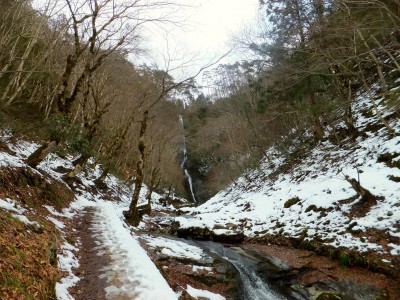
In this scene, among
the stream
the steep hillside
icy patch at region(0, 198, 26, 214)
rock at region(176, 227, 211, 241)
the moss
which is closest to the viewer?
icy patch at region(0, 198, 26, 214)

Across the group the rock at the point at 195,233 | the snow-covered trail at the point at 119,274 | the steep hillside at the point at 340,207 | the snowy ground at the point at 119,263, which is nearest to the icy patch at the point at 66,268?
the snowy ground at the point at 119,263

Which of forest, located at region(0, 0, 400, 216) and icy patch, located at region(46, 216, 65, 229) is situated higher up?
forest, located at region(0, 0, 400, 216)

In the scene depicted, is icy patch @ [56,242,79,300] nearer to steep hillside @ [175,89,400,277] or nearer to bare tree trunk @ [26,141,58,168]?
bare tree trunk @ [26,141,58,168]

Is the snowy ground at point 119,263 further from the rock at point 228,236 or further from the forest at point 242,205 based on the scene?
the rock at point 228,236

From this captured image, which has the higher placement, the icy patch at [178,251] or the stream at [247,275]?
the stream at [247,275]

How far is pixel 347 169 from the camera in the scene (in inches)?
490

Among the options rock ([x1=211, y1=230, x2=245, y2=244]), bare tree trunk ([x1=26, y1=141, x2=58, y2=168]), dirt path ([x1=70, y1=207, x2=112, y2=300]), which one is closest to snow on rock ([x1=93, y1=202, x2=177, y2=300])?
dirt path ([x1=70, y1=207, x2=112, y2=300])

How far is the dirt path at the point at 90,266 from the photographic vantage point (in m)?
4.44

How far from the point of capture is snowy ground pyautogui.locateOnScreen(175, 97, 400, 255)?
8.36 metres

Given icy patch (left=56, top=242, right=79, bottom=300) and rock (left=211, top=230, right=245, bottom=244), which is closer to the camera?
icy patch (left=56, top=242, right=79, bottom=300)

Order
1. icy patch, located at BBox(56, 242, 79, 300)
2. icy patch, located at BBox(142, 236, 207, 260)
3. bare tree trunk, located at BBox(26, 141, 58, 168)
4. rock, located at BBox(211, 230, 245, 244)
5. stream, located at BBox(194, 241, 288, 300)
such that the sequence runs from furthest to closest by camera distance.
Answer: rock, located at BBox(211, 230, 245, 244)
bare tree trunk, located at BBox(26, 141, 58, 168)
icy patch, located at BBox(142, 236, 207, 260)
stream, located at BBox(194, 241, 288, 300)
icy patch, located at BBox(56, 242, 79, 300)

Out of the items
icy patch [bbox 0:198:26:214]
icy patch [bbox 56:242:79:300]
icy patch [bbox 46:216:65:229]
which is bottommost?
icy patch [bbox 46:216:65:229]

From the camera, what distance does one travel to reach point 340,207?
32.6 feet

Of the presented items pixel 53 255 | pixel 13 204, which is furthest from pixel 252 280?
pixel 13 204
